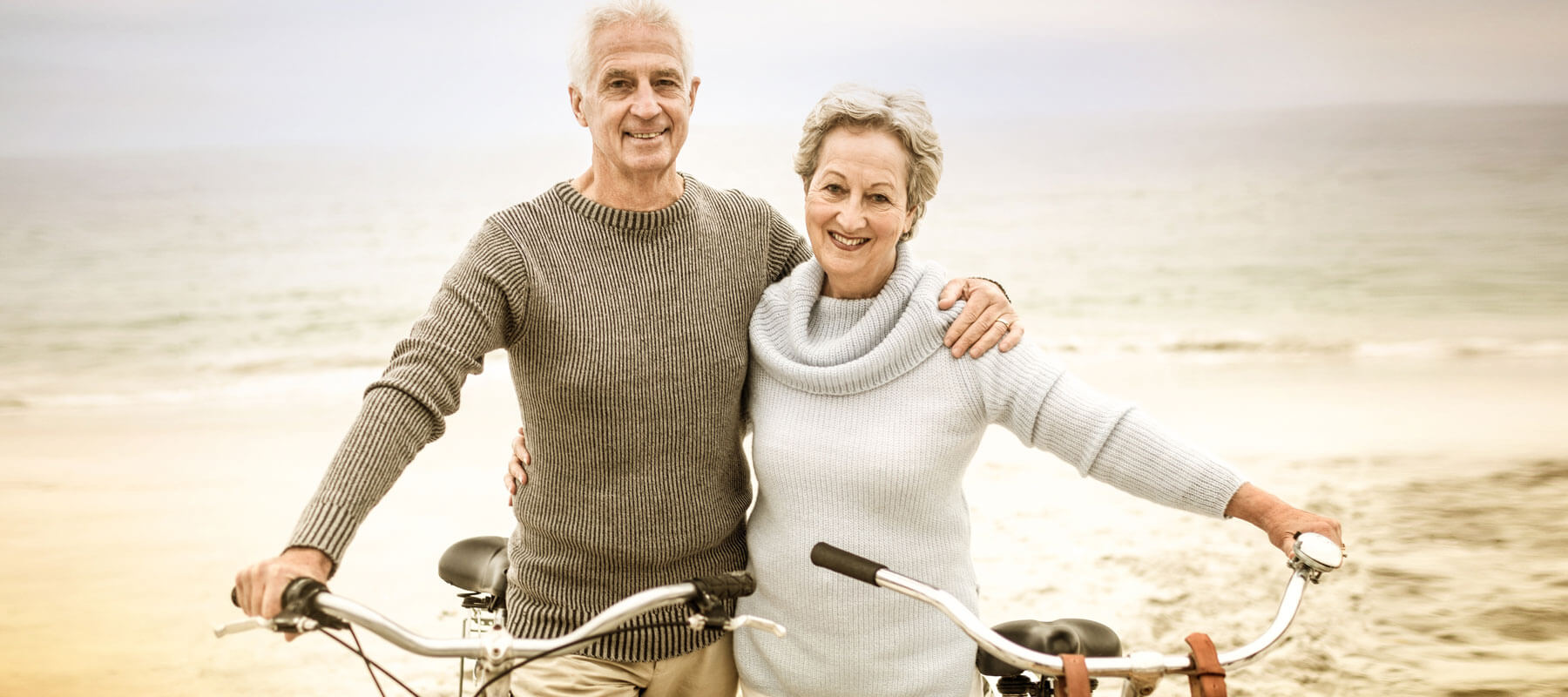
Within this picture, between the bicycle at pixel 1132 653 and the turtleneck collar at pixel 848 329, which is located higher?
the turtleneck collar at pixel 848 329

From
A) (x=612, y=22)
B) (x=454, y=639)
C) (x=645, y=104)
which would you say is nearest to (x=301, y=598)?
(x=454, y=639)

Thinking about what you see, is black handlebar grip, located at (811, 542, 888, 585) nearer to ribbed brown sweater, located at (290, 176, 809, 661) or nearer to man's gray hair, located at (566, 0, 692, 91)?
ribbed brown sweater, located at (290, 176, 809, 661)

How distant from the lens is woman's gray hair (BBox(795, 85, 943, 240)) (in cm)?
208

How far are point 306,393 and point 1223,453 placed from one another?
8.53 meters

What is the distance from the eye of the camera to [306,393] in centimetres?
1140

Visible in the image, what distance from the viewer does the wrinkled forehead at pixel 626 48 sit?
2135 millimetres

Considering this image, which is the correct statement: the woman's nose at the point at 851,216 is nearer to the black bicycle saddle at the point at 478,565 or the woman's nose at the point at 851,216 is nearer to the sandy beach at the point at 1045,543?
the black bicycle saddle at the point at 478,565

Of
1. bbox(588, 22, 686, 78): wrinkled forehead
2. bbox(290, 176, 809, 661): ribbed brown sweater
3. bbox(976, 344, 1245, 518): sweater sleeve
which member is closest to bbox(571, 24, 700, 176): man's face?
bbox(588, 22, 686, 78): wrinkled forehead

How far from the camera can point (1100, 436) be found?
6.25 ft

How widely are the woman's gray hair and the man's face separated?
10.9 inches

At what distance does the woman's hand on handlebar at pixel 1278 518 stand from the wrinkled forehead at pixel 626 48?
1273mm

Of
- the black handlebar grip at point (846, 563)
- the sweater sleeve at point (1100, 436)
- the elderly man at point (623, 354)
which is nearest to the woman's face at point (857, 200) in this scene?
the elderly man at point (623, 354)

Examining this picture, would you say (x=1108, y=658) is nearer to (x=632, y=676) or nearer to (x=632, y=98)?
(x=632, y=676)

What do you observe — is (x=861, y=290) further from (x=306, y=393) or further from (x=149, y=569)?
(x=306, y=393)
